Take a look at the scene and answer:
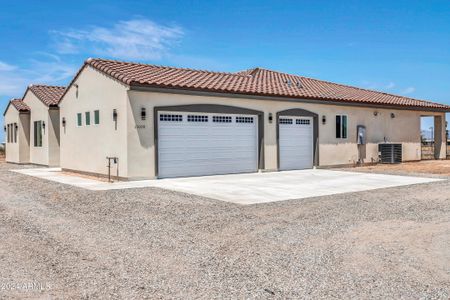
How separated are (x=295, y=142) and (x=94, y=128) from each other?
339 inches

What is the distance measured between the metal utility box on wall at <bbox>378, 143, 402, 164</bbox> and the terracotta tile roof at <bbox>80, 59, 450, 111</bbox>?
2258 millimetres

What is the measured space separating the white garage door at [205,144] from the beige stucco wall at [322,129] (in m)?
0.49

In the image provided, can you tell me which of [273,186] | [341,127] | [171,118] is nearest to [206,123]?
[171,118]

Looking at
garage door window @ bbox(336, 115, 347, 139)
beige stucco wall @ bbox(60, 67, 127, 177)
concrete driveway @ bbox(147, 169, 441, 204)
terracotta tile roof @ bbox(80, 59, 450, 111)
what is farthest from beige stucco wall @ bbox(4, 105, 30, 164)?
garage door window @ bbox(336, 115, 347, 139)

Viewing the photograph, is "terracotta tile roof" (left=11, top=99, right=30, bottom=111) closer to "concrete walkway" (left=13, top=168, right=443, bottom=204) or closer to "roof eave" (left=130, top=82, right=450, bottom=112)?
"concrete walkway" (left=13, top=168, right=443, bottom=204)

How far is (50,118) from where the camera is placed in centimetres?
2259

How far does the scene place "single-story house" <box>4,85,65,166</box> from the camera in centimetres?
2281

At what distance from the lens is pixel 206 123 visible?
1622cm

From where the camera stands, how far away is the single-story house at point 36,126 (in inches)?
898

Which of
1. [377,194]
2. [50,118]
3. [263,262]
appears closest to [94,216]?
[263,262]

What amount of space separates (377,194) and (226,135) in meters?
7.24

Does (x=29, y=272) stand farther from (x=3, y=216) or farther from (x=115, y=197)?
(x=115, y=197)

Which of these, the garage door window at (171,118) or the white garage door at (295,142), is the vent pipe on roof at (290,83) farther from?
the garage door window at (171,118)

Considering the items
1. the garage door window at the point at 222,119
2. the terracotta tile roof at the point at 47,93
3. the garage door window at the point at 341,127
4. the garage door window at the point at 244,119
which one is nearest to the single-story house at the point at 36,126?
the terracotta tile roof at the point at 47,93
